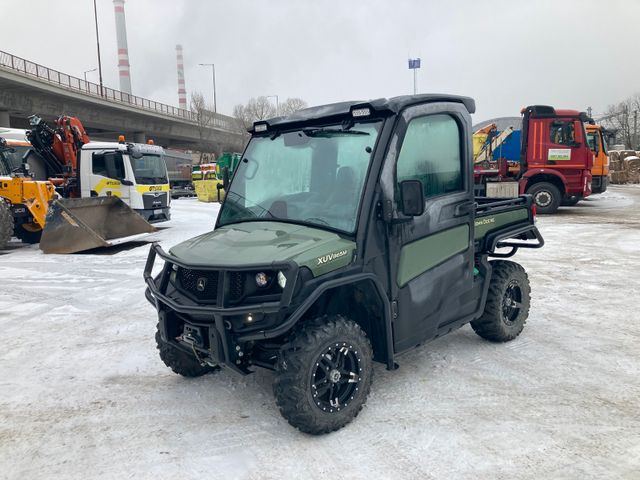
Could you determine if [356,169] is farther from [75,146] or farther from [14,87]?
[14,87]

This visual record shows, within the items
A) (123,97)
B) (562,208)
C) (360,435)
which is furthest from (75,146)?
(123,97)

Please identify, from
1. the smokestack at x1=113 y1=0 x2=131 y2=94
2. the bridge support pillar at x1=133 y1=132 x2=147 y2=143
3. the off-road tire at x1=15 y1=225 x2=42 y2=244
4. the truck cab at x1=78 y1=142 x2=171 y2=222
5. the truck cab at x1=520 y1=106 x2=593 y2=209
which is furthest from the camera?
the smokestack at x1=113 y1=0 x2=131 y2=94

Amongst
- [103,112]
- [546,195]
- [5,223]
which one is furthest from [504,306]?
[103,112]

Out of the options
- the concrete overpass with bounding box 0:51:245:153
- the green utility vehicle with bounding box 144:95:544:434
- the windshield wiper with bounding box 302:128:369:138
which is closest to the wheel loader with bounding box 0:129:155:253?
the green utility vehicle with bounding box 144:95:544:434

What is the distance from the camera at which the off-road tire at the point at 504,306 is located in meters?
4.66

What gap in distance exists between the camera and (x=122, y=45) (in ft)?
291

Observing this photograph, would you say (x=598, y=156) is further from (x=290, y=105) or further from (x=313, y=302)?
(x=290, y=105)

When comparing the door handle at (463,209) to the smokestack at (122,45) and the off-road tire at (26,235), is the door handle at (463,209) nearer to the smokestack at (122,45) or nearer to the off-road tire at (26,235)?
the off-road tire at (26,235)

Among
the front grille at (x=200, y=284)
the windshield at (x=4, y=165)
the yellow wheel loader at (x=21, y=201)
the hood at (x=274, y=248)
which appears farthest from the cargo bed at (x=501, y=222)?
the windshield at (x=4, y=165)

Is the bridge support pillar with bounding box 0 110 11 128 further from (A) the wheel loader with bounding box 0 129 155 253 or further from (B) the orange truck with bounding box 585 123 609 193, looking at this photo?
(B) the orange truck with bounding box 585 123 609 193

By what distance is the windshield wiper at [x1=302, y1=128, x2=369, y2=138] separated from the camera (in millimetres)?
3594

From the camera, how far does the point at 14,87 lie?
29312 millimetres

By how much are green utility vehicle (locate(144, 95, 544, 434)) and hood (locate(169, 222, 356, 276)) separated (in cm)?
1

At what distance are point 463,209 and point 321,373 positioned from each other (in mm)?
1854
